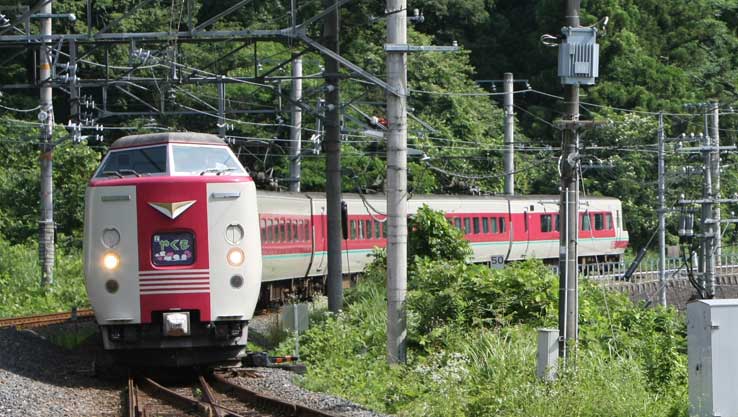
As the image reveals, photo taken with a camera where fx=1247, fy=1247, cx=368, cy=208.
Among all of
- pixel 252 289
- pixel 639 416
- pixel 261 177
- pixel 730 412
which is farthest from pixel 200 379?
pixel 261 177

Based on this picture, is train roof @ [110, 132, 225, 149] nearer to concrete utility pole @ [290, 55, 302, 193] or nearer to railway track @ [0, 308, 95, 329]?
railway track @ [0, 308, 95, 329]

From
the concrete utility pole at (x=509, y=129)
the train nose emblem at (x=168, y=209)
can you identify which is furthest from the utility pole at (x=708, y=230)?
the train nose emblem at (x=168, y=209)

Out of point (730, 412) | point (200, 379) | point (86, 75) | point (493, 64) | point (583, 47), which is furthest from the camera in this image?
point (493, 64)

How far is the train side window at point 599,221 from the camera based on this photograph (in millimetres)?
45125

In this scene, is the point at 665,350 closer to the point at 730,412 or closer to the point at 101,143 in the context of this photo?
the point at 730,412

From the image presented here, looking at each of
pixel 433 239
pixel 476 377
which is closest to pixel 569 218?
pixel 476 377

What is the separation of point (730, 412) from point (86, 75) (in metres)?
39.2

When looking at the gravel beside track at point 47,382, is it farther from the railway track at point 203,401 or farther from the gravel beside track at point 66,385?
the railway track at point 203,401

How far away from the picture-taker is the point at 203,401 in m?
14.0

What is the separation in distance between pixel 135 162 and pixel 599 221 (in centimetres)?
3151

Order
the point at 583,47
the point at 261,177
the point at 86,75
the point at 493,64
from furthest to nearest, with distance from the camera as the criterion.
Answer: the point at 493,64 → the point at 86,75 → the point at 261,177 → the point at 583,47

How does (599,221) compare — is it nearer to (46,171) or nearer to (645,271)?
(645,271)

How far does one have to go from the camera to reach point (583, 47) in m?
14.8

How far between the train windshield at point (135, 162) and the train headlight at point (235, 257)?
1327 mm
